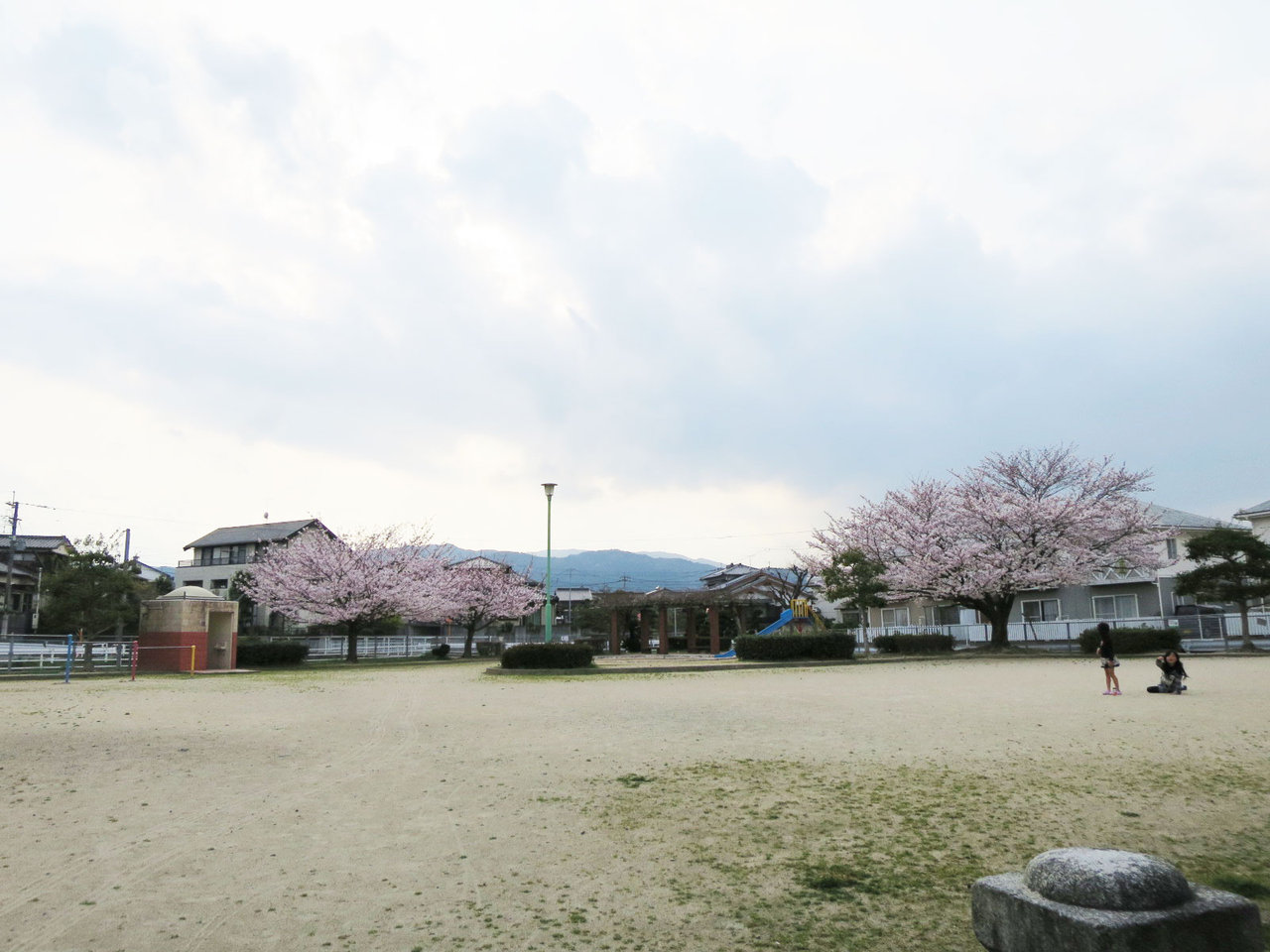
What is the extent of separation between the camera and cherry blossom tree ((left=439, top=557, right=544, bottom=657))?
40.4 meters

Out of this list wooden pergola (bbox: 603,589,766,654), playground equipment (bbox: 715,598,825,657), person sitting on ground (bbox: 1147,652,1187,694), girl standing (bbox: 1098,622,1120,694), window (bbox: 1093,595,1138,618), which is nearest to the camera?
person sitting on ground (bbox: 1147,652,1187,694)

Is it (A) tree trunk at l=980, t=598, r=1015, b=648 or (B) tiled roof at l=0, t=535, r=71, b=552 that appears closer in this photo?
(A) tree trunk at l=980, t=598, r=1015, b=648

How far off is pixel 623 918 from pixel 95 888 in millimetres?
3025

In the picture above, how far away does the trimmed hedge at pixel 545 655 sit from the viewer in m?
25.6

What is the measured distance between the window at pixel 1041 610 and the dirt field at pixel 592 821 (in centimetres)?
2984

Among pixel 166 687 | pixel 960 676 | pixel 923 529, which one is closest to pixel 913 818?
pixel 960 676

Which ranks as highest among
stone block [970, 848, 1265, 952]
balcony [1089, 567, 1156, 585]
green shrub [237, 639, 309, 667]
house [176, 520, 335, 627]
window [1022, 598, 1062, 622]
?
house [176, 520, 335, 627]

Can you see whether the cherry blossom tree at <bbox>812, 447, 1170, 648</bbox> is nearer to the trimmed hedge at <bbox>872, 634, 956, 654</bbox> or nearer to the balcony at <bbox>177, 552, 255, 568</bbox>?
the trimmed hedge at <bbox>872, 634, 956, 654</bbox>

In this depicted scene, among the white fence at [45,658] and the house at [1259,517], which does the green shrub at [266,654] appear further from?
the house at [1259,517]

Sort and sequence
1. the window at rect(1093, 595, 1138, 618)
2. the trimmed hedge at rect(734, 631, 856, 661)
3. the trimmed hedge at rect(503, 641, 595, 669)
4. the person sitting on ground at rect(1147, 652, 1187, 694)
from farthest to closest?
the window at rect(1093, 595, 1138, 618)
the trimmed hedge at rect(734, 631, 856, 661)
the trimmed hedge at rect(503, 641, 595, 669)
the person sitting on ground at rect(1147, 652, 1187, 694)

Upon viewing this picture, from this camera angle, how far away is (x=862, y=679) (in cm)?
2033

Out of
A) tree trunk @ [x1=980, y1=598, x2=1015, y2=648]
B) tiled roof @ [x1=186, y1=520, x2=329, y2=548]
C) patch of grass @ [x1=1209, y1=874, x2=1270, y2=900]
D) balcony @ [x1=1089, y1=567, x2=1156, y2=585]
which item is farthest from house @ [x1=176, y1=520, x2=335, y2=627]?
patch of grass @ [x1=1209, y1=874, x2=1270, y2=900]

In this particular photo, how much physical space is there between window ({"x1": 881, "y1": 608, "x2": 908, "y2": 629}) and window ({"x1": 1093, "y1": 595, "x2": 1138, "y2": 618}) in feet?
38.2

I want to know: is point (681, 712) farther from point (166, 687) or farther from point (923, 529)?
point (923, 529)
